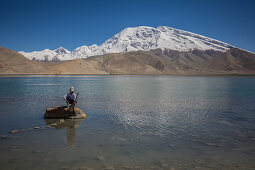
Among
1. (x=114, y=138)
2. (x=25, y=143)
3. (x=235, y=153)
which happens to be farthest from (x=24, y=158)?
(x=235, y=153)

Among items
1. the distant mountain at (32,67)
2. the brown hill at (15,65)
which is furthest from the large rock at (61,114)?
the brown hill at (15,65)

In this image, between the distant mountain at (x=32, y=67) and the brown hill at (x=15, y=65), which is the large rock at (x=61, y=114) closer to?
the distant mountain at (x=32, y=67)

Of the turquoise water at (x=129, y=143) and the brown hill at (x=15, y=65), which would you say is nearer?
the turquoise water at (x=129, y=143)

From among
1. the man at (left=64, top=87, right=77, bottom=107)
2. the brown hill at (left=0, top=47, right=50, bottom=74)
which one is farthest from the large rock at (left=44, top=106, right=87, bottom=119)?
the brown hill at (left=0, top=47, right=50, bottom=74)

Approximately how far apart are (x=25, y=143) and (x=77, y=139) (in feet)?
6.90

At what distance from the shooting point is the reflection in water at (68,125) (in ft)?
32.9

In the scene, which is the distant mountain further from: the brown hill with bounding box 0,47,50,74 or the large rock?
the large rock

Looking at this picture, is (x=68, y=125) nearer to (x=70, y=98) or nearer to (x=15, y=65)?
(x=70, y=98)

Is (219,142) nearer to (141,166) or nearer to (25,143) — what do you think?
(141,166)

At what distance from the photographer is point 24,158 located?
25.8 ft

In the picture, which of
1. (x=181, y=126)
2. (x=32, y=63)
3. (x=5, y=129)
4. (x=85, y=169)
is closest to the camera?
(x=85, y=169)

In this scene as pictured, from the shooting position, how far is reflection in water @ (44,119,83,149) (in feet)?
32.9

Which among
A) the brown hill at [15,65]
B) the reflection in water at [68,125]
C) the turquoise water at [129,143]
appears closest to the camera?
the turquoise water at [129,143]

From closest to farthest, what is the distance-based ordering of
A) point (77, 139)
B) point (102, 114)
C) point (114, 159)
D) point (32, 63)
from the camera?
point (114, 159), point (77, 139), point (102, 114), point (32, 63)
